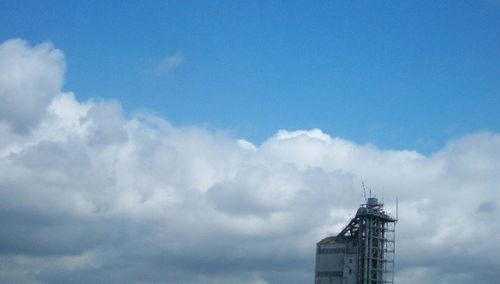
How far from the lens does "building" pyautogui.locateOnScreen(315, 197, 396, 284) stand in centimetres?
18088

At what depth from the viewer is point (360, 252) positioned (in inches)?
7146

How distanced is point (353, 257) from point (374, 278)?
9.04 m

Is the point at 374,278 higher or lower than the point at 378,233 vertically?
lower

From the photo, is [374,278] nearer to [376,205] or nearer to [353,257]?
[353,257]

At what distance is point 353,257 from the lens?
184 metres

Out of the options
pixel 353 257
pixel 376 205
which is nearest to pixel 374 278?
pixel 353 257

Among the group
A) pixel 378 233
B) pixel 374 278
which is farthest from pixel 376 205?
pixel 374 278

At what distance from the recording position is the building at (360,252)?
18088cm

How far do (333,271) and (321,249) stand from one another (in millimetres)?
9184

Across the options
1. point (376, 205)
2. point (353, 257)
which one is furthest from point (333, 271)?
point (376, 205)

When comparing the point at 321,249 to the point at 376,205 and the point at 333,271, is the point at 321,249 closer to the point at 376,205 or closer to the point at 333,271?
the point at 333,271

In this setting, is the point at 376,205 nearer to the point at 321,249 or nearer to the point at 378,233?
the point at 378,233

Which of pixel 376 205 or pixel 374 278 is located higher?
pixel 376 205

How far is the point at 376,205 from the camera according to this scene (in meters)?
187
